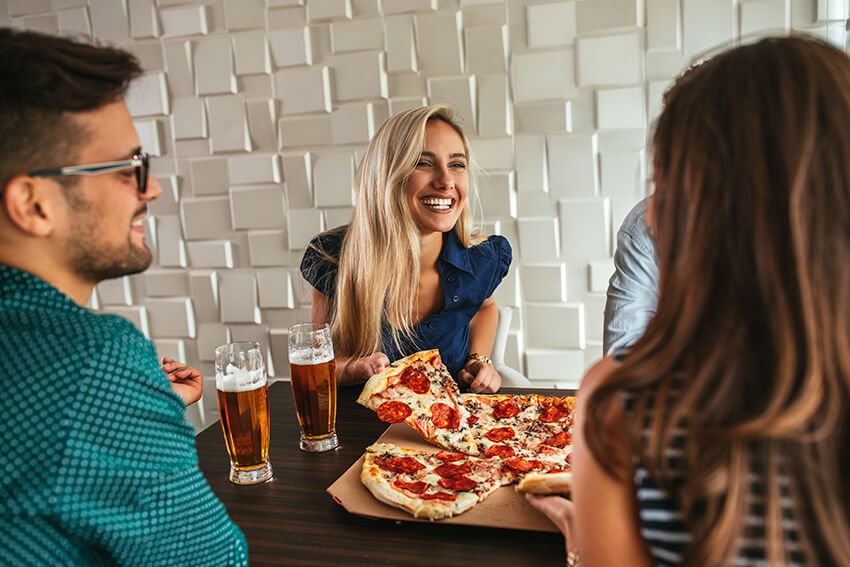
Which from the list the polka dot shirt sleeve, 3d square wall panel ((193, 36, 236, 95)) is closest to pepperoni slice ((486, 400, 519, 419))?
the polka dot shirt sleeve

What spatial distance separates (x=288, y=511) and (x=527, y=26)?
2.32 m

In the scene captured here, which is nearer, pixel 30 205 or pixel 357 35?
pixel 30 205

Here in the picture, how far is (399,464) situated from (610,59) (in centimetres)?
209

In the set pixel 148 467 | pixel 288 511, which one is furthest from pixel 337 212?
pixel 148 467

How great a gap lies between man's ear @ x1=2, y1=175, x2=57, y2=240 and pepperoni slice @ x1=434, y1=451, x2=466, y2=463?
2.62 ft

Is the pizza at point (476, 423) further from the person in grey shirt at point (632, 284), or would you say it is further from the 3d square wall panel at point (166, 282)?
the 3d square wall panel at point (166, 282)

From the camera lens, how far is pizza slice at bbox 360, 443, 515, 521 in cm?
112

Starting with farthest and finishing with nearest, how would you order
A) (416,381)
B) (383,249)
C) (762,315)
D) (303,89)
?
(303,89) < (383,249) < (416,381) < (762,315)

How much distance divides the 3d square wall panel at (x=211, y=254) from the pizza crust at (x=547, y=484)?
254cm

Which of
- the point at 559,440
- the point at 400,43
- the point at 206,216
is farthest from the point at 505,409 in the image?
the point at 206,216

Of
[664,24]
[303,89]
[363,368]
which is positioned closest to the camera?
[363,368]

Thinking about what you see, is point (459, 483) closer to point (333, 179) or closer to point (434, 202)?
point (434, 202)

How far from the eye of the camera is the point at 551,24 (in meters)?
2.83

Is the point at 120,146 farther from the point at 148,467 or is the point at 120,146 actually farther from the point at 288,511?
the point at 288,511
